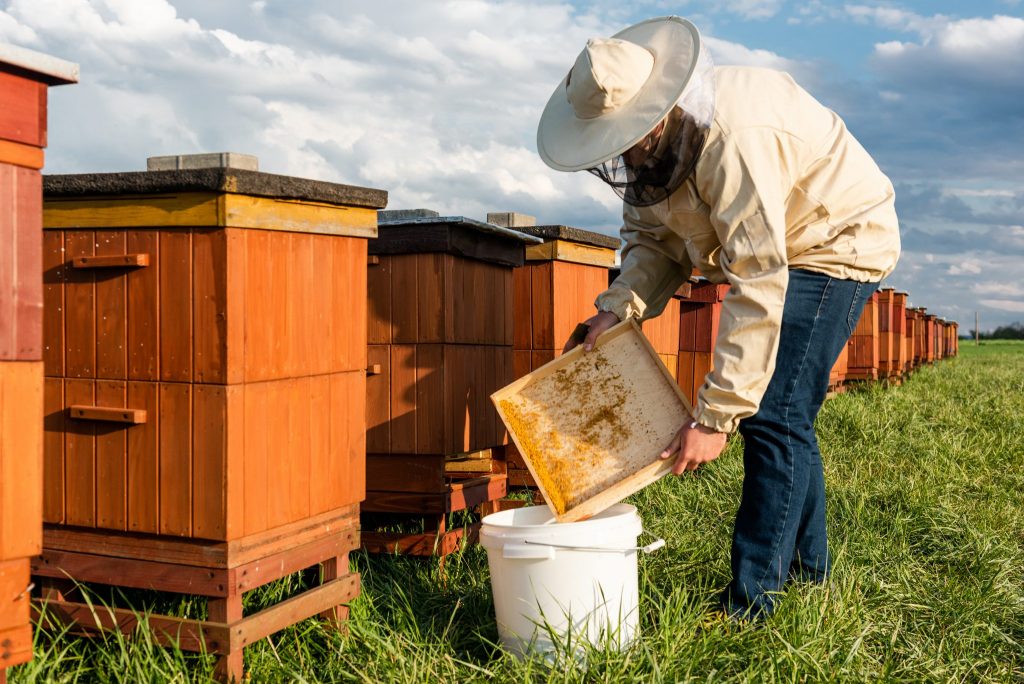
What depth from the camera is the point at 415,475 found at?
13.2 ft

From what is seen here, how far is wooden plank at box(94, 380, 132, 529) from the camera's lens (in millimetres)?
2922

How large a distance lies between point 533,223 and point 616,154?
243 cm

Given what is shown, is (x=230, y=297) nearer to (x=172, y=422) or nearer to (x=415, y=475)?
(x=172, y=422)

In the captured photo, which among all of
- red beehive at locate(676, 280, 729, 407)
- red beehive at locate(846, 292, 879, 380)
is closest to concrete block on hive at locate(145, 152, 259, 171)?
red beehive at locate(676, 280, 729, 407)

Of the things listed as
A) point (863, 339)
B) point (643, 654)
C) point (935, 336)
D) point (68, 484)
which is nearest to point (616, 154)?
point (643, 654)

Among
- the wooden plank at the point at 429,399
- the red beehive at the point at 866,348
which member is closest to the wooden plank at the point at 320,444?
the wooden plank at the point at 429,399

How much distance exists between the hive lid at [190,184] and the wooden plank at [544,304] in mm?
1831

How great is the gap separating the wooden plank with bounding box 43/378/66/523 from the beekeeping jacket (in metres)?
1.94

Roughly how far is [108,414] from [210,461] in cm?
38

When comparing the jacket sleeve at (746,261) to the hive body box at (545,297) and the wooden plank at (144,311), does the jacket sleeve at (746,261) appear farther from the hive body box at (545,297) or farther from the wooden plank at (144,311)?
the hive body box at (545,297)

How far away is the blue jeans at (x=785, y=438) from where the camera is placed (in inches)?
123

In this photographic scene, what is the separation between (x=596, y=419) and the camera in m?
3.17

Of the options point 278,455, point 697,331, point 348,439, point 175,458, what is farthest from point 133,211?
point 697,331

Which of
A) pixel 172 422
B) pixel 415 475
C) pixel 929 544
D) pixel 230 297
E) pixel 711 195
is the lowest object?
pixel 929 544
